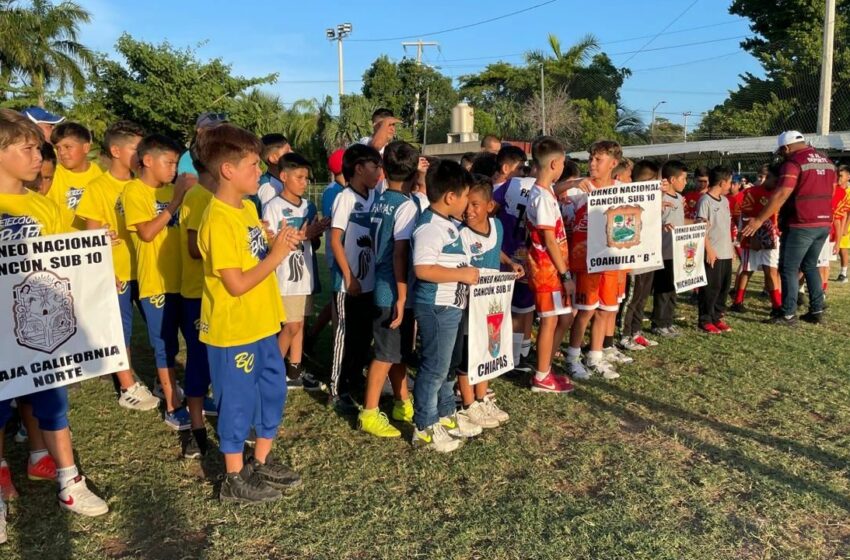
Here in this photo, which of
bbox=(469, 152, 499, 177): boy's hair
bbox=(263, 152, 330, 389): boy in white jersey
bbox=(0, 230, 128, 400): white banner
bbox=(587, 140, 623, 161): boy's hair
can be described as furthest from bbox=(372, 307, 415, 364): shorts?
bbox=(587, 140, 623, 161): boy's hair

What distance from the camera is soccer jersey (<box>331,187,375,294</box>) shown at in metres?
4.32

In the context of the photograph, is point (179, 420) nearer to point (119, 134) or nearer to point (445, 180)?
point (119, 134)

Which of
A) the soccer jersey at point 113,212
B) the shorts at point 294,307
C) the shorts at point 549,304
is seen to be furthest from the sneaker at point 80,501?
the shorts at point 549,304

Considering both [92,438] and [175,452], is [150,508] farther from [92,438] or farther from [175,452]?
[92,438]

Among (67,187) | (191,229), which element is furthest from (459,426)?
(67,187)

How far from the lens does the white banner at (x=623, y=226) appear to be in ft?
17.1

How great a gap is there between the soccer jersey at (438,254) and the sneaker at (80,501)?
6.87 ft

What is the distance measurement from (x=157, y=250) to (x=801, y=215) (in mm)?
7108

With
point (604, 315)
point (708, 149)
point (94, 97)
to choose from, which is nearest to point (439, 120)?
point (94, 97)

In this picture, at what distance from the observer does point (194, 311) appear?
3.92 metres

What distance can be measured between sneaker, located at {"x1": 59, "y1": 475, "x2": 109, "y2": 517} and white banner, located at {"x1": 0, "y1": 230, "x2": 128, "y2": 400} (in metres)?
0.59

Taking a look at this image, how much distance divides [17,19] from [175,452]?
33.2 meters

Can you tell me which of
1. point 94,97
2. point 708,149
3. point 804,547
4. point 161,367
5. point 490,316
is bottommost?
point 804,547

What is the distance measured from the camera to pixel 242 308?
10.4 feet
